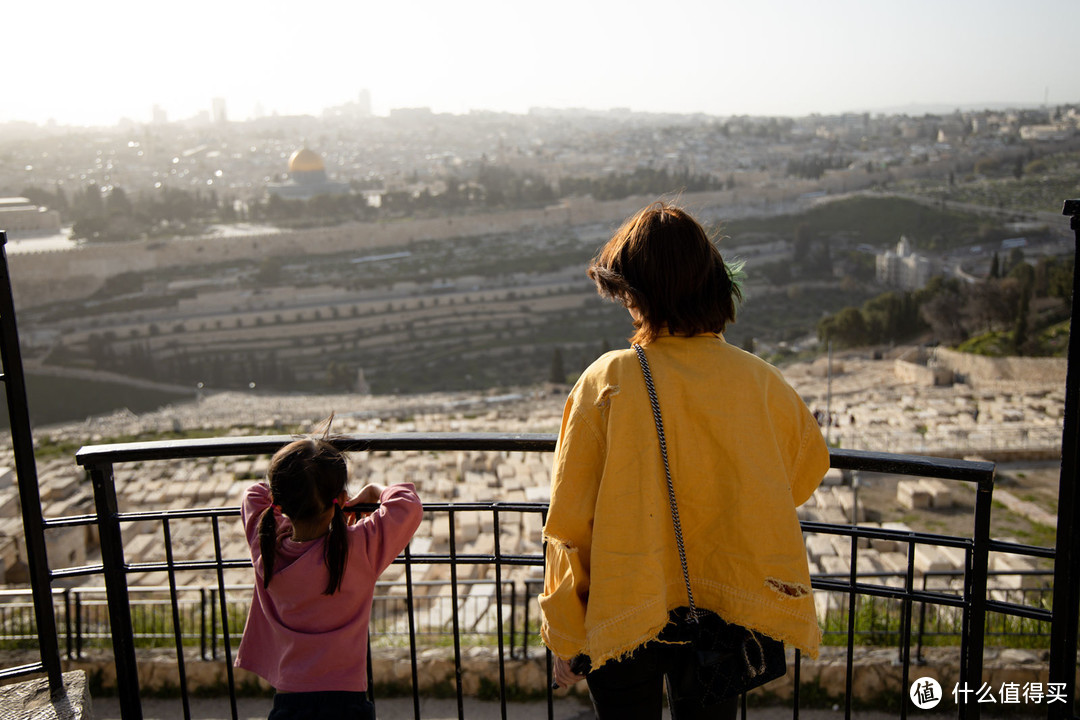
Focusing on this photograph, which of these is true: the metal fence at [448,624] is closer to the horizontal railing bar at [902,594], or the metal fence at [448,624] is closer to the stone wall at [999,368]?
the horizontal railing bar at [902,594]

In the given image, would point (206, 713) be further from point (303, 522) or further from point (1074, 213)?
point (1074, 213)

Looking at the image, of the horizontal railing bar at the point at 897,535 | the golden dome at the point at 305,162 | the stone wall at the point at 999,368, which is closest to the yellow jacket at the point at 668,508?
the horizontal railing bar at the point at 897,535

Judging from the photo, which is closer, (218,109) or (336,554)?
(336,554)

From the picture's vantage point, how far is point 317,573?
3.27 ft

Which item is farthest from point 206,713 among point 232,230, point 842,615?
point 232,230

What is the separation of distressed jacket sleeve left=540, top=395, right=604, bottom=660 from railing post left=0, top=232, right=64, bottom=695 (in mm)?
727

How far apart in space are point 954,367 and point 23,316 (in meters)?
22.0

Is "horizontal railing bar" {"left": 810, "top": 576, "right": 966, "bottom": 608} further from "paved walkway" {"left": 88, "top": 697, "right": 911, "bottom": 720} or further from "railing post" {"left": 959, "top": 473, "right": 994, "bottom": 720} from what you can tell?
→ "paved walkway" {"left": 88, "top": 697, "right": 911, "bottom": 720}

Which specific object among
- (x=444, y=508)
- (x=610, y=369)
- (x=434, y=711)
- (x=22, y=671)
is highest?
(x=610, y=369)

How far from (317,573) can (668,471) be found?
1.48 feet

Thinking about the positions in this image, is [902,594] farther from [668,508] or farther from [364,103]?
[364,103]

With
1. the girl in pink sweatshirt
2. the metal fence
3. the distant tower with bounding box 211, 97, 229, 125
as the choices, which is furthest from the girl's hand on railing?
the distant tower with bounding box 211, 97, 229, 125

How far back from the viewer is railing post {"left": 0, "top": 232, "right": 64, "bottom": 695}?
3.71 ft

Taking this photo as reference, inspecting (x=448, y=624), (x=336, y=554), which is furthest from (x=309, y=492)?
(x=448, y=624)
